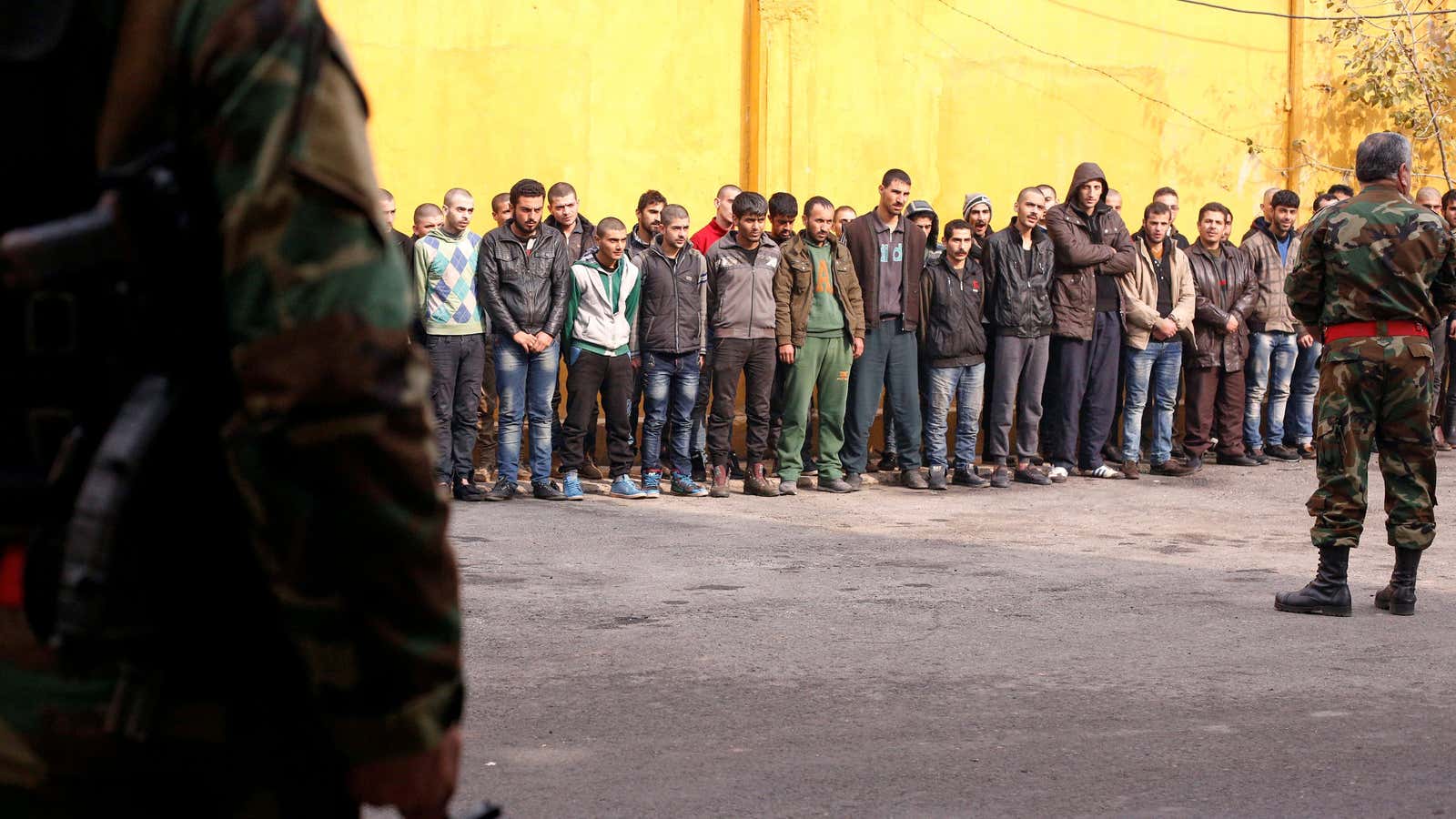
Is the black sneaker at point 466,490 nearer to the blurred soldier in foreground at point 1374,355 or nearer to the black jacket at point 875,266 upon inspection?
the black jacket at point 875,266

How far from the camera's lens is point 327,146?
5.65 feet

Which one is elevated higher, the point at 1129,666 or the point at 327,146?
the point at 327,146

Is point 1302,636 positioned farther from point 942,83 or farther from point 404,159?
point 942,83

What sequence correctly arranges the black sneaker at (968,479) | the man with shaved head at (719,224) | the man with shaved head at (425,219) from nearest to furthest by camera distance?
the man with shaved head at (425,219)
the black sneaker at (968,479)
the man with shaved head at (719,224)

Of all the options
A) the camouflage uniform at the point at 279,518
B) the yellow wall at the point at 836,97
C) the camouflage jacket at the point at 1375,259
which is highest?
the yellow wall at the point at 836,97

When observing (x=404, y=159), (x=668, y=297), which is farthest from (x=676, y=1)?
(x=668, y=297)

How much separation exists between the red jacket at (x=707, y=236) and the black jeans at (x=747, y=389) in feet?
4.99

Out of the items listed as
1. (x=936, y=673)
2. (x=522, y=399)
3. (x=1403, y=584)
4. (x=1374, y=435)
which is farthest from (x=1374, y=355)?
(x=522, y=399)

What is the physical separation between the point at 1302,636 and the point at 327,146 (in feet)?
19.9

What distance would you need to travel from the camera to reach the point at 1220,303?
13898mm

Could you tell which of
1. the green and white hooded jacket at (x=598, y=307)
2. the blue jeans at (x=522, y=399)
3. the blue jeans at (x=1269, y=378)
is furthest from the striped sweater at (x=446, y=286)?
the blue jeans at (x=1269, y=378)

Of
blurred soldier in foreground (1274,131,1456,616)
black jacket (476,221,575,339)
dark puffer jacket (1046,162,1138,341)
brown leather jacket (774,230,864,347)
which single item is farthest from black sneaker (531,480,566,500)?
blurred soldier in foreground (1274,131,1456,616)

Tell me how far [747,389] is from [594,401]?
1.12m

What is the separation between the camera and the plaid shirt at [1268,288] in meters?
14.2
